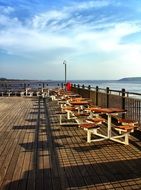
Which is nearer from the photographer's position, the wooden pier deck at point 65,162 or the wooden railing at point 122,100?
the wooden pier deck at point 65,162

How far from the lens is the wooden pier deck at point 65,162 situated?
4.34 meters

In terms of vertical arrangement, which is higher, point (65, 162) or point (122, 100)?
point (122, 100)

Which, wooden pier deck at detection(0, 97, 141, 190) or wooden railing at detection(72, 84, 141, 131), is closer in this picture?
wooden pier deck at detection(0, 97, 141, 190)

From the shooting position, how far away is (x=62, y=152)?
6148 millimetres

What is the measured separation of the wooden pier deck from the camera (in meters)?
4.34

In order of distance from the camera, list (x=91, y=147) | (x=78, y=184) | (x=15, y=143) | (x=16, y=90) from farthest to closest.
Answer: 1. (x=16, y=90)
2. (x=15, y=143)
3. (x=91, y=147)
4. (x=78, y=184)

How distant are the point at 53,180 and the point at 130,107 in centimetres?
442

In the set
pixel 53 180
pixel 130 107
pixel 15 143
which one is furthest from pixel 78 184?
pixel 130 107

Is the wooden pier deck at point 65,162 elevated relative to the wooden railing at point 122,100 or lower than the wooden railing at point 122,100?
lower

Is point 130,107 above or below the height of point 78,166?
above

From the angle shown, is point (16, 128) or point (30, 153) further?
point (16, 128)

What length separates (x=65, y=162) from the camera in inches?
213

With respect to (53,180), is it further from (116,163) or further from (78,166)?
(116,163)

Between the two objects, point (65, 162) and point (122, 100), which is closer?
point (65, 162)
